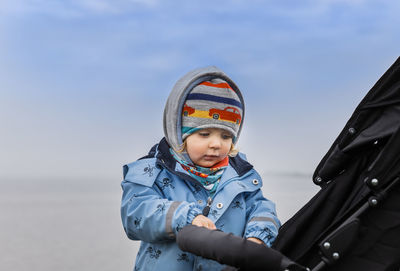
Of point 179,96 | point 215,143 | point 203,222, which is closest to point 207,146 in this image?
point 215,143

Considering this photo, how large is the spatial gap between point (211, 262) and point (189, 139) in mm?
557

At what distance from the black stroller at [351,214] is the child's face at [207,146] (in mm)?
442

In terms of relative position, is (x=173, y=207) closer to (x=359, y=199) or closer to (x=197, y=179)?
(x=197, y=179)

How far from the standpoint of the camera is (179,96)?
7.28 feet

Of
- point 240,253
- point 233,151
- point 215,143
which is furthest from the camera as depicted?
point 233,151

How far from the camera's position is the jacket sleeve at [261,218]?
2.12 m

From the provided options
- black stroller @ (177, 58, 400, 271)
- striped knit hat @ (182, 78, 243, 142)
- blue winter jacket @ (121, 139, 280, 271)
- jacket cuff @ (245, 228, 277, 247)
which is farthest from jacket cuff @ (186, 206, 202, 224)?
striped knit hat @ (182, 78, 243, 142)

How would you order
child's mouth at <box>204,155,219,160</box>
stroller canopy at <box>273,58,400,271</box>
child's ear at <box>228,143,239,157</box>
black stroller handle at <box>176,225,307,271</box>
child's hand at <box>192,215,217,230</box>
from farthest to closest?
child's ear at <box>228,143,239,157</box> → child's mouth at <box>204,155,219,160</box> → child's hand at <box>192,215,217,230</box> → stroller canopy at <box>273,58,400,271</box> → black stroller handle at <box>176,225,307,271</box>

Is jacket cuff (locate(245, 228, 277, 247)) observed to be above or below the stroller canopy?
below

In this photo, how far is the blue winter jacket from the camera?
6.73ft

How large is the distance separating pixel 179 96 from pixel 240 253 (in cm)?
82

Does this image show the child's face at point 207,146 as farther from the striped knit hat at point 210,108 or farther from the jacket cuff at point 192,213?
the jacket cuff at point 192,213

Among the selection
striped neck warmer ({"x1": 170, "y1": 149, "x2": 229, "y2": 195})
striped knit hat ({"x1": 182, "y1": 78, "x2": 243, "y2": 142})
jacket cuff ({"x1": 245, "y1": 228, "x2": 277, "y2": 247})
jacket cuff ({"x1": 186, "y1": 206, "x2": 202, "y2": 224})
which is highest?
striped knit hat ({"x1": 182, "y1": 78, "x2": 243, "y2": 142})

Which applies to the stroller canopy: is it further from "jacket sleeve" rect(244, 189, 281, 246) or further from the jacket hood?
the jacket hood
